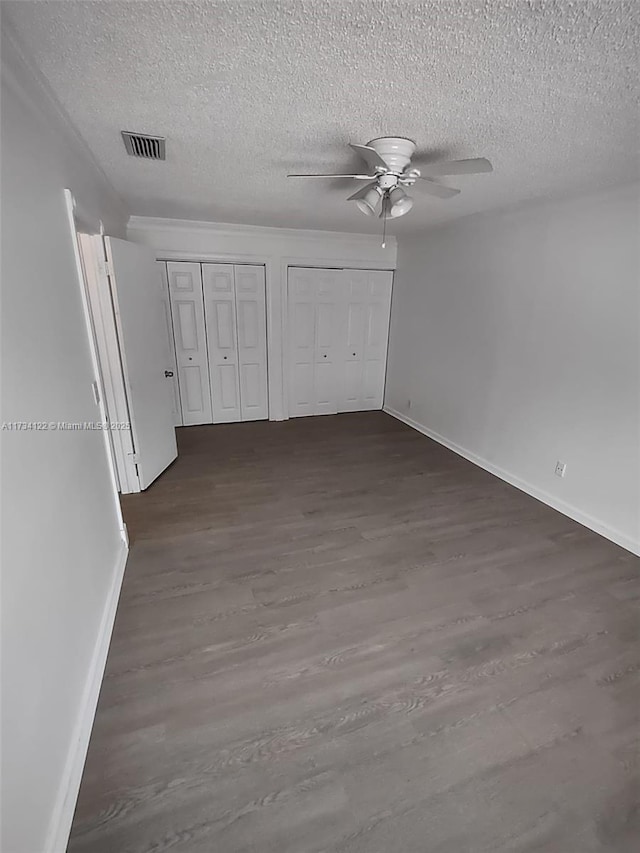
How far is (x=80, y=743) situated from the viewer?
1.46m

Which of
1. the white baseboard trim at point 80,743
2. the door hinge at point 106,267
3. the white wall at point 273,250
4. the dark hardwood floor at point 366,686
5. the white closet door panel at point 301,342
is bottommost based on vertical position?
the dark hardwood floor at point 366,686

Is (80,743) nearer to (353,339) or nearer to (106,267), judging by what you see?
(106,267)

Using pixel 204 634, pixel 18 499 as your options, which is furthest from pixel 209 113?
pixel 204 634

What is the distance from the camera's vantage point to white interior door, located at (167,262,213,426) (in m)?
4.41

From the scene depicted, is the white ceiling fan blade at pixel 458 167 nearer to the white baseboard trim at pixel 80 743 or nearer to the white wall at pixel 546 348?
the white wall at pixel 546 348

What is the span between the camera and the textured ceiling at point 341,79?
1.06 m

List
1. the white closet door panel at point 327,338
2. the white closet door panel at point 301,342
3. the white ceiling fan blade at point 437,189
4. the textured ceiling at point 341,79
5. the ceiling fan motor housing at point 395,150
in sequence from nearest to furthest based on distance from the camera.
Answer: the textured ceiling at point 341,79 < the ceiling fan motor housing at point 395,150 < the white ceiling fan blade at point 437,189 < the white closet door panel at point 301,342 < the white closet door panel at point 327,338

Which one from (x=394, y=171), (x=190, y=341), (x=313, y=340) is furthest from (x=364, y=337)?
(x=394, y=171)

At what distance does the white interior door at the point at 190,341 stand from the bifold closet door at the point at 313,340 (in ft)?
3.50

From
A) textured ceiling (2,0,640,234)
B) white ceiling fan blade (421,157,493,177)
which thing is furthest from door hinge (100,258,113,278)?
white ceiling fan blade (421,157,493,177)

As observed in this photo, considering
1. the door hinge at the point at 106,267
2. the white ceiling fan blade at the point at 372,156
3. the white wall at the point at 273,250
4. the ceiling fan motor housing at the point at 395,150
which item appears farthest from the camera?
the white wall at the point at 273,250

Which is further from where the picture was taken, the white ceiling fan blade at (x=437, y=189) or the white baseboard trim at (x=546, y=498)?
the white baseboard trim at (x=546, y=498)

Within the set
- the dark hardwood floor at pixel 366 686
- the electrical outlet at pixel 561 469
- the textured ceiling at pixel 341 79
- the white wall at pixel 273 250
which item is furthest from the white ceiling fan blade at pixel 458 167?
the white wall at pixel 273 250

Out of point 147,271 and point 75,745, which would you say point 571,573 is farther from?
point 147,271
